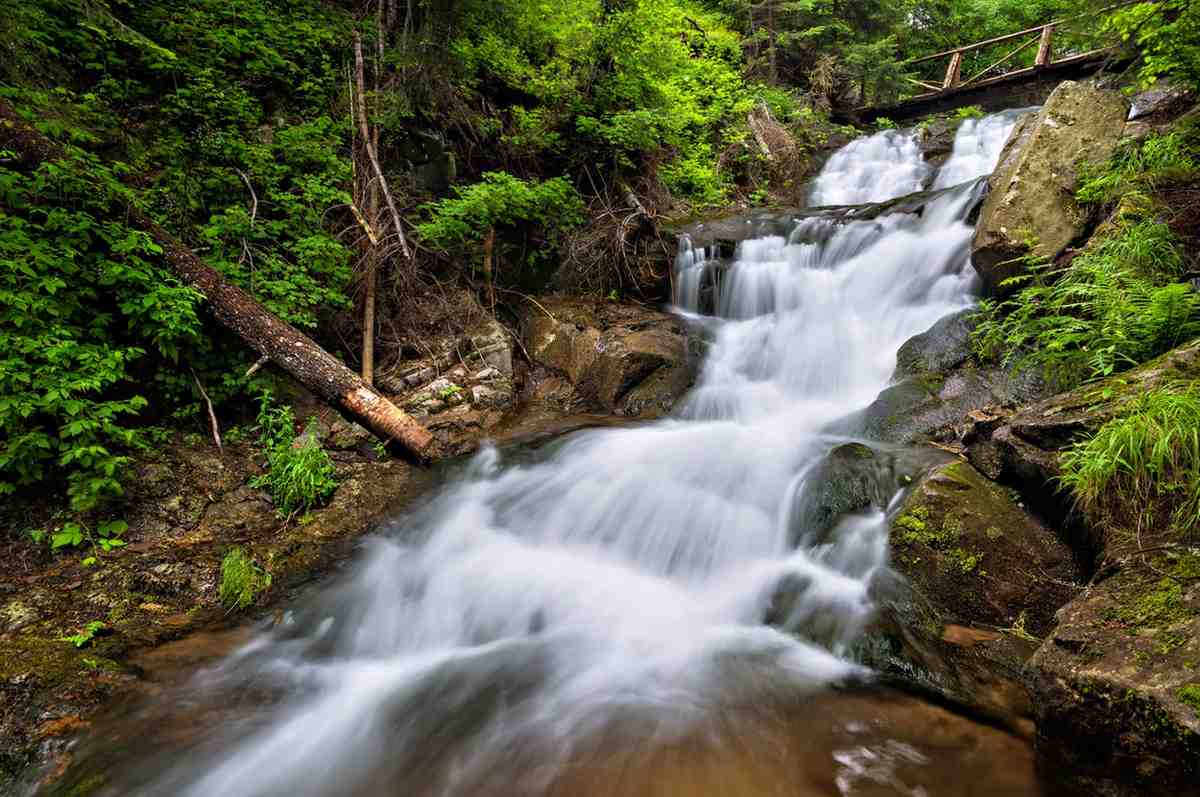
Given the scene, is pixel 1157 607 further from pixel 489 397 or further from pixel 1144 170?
pixel 489 397

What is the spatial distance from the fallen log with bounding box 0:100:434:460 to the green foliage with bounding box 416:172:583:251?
192cm

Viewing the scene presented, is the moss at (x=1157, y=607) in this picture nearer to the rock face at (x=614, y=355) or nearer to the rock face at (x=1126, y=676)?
the rock face at (x=1126, y=676)

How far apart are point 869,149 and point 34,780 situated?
1471 cm

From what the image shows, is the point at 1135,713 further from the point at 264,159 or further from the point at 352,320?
the point at 264,159

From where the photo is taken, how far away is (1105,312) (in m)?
3.80

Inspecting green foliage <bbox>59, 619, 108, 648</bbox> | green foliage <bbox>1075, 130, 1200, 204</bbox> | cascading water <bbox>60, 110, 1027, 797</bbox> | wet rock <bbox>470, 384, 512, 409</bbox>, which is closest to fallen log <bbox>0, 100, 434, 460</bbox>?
cascading water <bbox>60, 110, 1027, 797</bbox>

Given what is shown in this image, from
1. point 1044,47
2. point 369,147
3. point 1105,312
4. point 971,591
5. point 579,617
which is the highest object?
point 1044,47

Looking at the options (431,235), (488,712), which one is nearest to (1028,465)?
(488,712)

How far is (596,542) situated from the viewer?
184 inches

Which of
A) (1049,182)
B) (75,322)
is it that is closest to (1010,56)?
(1049,182)

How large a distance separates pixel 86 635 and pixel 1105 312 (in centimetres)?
654

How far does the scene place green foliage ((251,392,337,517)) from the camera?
14.4ft

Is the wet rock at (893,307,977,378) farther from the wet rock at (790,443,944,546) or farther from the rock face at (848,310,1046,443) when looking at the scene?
the wet rock at (790,443,944,546)

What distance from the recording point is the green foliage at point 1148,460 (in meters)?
2.56
